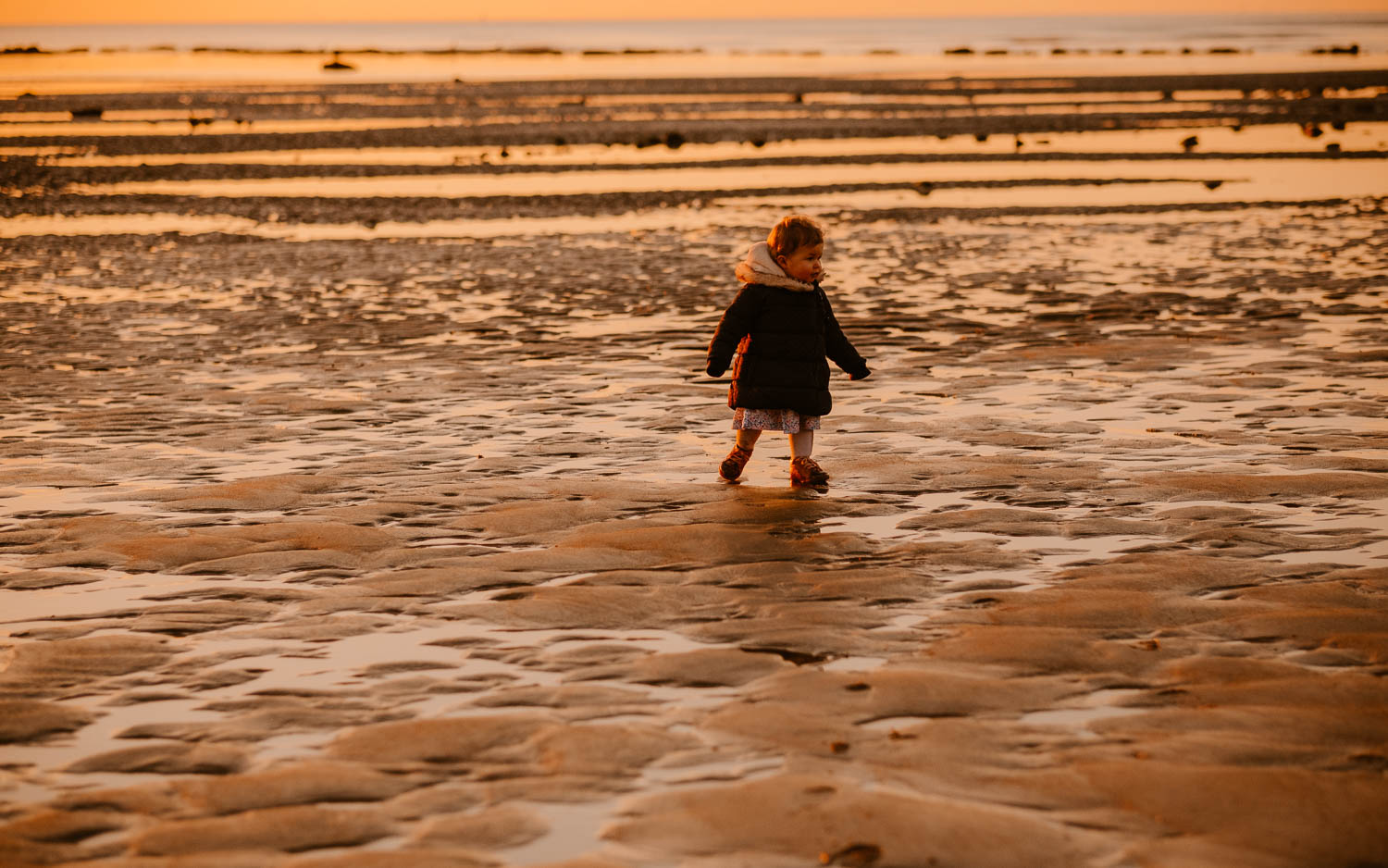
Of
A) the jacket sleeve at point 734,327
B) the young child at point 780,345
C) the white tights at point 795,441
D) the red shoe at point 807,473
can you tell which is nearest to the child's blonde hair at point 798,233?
the young child at point 780,345

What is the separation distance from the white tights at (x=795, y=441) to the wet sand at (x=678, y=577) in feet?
0.61

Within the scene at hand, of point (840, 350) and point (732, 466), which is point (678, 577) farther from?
point (840, 350)

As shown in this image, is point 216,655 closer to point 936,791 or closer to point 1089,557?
point 936,791

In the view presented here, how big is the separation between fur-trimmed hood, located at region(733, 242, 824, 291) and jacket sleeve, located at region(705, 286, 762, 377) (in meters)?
0.08

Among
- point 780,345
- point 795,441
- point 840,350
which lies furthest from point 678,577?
point 840,350

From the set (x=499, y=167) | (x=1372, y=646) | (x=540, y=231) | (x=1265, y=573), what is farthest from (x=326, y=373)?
(x=499, y=167)

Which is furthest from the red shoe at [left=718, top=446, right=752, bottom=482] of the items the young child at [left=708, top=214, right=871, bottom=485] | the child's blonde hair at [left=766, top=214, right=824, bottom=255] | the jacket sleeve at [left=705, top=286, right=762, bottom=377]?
the child's blonde hair at [left=766, top=214, right=824, bottom=255]

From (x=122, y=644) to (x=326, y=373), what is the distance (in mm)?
5829

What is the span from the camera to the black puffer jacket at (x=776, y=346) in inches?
326

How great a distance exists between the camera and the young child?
8.20 m

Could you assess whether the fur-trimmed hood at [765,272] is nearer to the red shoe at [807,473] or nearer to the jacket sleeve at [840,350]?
the jacket sleeve at [840,350]

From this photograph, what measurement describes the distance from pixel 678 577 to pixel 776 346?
2178 mm

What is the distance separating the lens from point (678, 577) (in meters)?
6.51

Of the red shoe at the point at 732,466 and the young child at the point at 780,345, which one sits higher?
the young child at the point at 780,345
